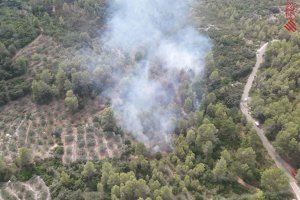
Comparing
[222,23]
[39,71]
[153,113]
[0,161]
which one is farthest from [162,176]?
[222,23]

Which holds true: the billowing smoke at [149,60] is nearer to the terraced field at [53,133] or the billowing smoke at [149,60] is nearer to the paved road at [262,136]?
the terraced field at [53,133]

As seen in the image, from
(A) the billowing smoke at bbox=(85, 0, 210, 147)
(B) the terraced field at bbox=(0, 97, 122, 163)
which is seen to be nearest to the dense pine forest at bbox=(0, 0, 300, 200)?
(B) the terraced field at bbox=(0, 97, 122, 163)

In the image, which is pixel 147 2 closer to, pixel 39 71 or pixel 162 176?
pixel 39 71

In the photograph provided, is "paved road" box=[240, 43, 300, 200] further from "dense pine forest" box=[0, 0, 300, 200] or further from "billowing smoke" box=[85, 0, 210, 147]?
"billowing smoke" box=[85, 0, 210, 147]

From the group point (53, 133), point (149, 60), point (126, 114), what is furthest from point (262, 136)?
point (53, 133)

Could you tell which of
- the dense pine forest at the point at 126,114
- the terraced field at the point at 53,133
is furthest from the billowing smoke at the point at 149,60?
the terraced field at the point at 53,133

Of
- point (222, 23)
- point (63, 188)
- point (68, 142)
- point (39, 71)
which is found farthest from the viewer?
point (222, 23)
